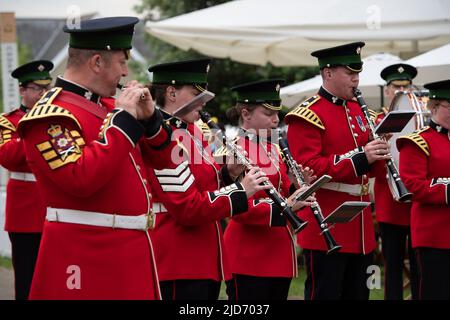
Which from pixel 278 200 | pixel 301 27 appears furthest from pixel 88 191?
pixel 301 27

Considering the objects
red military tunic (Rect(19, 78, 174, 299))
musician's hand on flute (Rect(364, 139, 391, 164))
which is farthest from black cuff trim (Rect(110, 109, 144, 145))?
musician's hand on flute (Rect(364, 139, 391, 164))

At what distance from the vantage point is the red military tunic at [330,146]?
6449mm

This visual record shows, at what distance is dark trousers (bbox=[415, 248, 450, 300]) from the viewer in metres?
Answer: 6.42

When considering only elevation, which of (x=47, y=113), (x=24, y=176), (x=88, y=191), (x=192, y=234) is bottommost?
(x=192, y=234)

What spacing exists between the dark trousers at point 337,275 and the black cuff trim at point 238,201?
5.78 feet

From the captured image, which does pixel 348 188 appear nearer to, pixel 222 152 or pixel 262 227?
pixel 262 227

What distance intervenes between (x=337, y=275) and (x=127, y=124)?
288 centimetres

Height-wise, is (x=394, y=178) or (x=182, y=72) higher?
(x=182, y=72)

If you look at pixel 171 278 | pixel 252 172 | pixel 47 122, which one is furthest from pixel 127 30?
pixel 171 278

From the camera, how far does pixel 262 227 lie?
603 centimetres

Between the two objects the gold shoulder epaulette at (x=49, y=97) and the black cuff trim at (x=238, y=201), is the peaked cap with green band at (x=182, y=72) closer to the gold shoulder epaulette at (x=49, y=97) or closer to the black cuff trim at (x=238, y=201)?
the black cuff trim at (x=238, y=201)

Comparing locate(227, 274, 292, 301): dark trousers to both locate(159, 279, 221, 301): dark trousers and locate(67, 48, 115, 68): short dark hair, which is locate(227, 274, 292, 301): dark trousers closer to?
locate(159, 279, 221, 301): dark trousers

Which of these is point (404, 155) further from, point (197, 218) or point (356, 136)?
point (197, 218)

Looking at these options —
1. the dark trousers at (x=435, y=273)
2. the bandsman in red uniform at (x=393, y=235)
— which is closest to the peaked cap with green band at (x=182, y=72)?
the dark trousers at (x=435, y=273)
